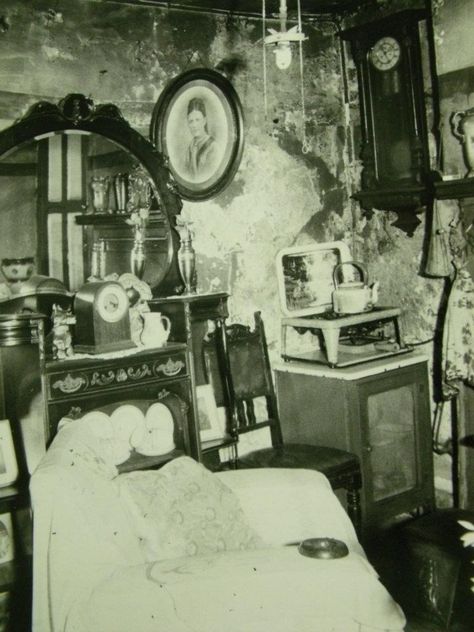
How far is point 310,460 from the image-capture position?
3.51 metres

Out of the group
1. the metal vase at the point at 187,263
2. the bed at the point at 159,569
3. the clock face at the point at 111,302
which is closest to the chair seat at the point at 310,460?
the metal vase at the point at 187,263

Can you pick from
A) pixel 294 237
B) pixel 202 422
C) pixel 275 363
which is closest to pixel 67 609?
pixel 202 422

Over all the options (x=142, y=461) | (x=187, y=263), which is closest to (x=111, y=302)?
(x=187, y=263)

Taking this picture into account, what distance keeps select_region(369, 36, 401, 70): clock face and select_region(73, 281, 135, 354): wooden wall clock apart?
89.5 inches

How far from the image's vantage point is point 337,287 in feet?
13.4

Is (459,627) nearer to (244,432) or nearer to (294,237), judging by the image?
(244,432)

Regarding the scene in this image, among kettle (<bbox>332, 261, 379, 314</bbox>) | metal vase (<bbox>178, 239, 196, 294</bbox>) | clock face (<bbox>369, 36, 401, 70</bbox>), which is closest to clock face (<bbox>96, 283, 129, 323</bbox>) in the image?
metal vase (<bbox>178, 239, 196, 294</bbox>)

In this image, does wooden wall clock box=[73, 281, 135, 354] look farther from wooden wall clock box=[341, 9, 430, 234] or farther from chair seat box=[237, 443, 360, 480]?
wooden wall clock box=[341, 9, 430, 234]

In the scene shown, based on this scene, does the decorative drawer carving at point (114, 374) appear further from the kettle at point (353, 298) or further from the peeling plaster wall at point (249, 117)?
the kettle at point (353, 298)

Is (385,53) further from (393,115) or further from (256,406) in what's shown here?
(256,406)

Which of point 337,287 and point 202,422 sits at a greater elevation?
point 337,287

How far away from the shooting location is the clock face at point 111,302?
9.82 feet

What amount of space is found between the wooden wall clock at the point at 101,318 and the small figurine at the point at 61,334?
0.13 feet

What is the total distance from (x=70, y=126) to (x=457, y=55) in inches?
84.7
